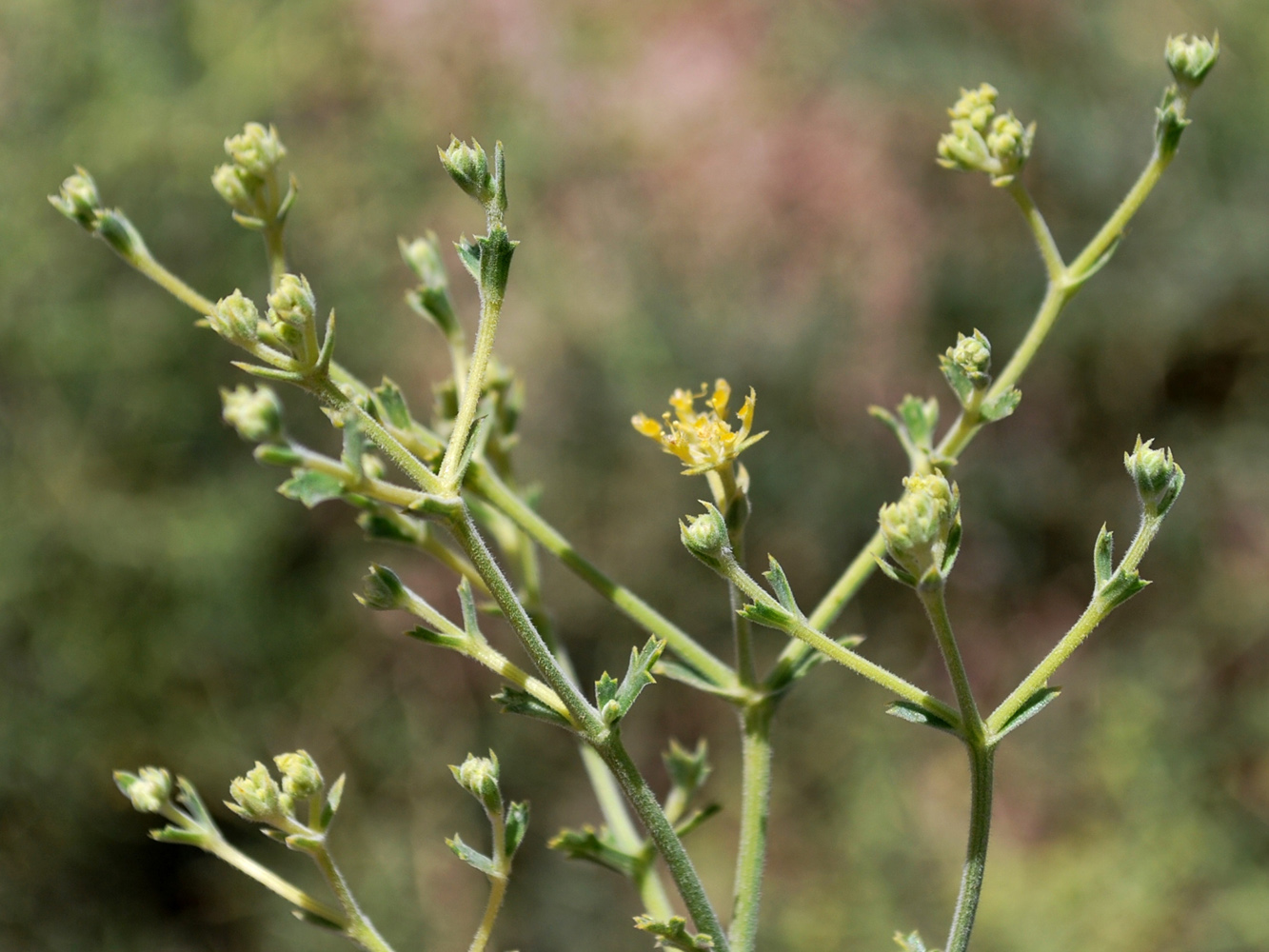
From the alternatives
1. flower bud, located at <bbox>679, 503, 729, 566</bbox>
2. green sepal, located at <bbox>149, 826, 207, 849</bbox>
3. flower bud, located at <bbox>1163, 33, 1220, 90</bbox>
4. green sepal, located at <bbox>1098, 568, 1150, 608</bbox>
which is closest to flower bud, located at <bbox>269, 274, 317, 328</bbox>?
flower bud, located at <bbox>679, 503, 729, 566</bbox>

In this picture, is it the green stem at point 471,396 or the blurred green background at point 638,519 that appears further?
the blurred green background at point 638,519

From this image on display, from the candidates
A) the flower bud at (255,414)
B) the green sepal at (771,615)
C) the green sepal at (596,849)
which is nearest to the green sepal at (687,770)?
the green sepal at (596,849)

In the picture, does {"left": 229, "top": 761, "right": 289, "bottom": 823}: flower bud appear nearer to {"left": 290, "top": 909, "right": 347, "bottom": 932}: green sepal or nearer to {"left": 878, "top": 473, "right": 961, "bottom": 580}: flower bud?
{"left": 290, "top": 909, "right": 347, "bottom": 932}: green sepal

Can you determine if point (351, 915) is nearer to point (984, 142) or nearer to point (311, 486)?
point (311, 486)

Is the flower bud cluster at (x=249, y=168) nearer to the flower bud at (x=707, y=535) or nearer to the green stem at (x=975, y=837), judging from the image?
the flower bud at (x=707, y=535)

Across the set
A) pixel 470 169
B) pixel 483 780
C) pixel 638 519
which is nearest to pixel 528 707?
pixel 483 780

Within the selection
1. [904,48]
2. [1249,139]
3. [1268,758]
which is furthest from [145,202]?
[1268,758]
